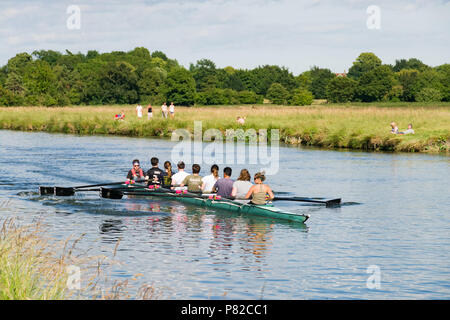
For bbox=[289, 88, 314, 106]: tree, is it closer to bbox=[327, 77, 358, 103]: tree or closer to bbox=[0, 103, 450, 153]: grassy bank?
bbox=[327, 77, 358, 103]: tree

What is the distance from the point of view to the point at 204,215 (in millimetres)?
18688

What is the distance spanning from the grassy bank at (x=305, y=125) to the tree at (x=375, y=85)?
51.5 m

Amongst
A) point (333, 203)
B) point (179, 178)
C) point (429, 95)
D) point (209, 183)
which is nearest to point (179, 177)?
point (179, 178)

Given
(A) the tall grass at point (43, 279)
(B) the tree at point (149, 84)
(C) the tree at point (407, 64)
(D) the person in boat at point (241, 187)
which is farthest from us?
(C) the tree at point (407, 64)

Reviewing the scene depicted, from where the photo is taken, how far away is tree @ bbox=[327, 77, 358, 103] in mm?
104438

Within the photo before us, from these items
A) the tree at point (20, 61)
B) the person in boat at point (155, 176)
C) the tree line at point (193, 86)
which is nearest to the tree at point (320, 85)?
the tree line at point (193, 86)

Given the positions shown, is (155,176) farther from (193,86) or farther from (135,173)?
(193,86)

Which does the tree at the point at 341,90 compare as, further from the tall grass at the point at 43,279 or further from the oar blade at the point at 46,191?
the tall grass at the point at 43,279

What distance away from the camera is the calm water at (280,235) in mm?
11500

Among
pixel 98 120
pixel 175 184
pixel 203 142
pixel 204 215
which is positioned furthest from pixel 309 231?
pixel 98 120

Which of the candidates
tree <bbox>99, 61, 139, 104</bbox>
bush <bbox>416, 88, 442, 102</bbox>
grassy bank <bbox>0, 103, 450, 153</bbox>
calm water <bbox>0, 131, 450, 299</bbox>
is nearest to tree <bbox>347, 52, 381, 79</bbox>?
bush <bbox>416, 88, 442, 102</bbox>

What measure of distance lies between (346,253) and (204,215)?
584 cm

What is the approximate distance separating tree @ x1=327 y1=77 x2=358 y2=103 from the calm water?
76.1 meters
